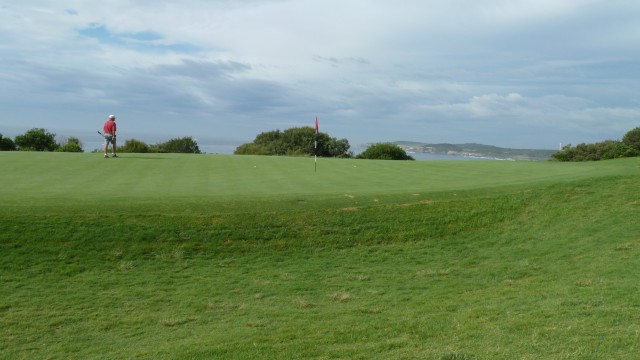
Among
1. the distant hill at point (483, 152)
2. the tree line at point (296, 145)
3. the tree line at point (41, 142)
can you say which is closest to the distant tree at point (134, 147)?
the tree line at point (41, 142)

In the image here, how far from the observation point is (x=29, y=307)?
9.05 metres

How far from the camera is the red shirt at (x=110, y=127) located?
85.9ft

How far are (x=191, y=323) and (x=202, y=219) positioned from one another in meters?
4.61

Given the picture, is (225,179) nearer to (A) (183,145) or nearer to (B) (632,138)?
(B) (632,138)

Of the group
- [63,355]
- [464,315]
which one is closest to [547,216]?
[464,315]

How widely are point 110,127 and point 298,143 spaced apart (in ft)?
208

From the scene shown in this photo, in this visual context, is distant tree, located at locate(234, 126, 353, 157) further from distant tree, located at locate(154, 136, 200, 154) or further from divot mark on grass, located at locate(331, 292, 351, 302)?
divot mark on grass, located at locate(331, 292, 351, 302)

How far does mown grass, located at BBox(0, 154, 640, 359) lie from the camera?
23.3 ft

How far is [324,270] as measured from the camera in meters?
11.4

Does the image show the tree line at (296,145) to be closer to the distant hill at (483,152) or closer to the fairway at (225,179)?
the distant hill at (483,152)

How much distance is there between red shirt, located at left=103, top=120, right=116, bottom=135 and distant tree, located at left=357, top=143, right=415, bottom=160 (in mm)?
30088

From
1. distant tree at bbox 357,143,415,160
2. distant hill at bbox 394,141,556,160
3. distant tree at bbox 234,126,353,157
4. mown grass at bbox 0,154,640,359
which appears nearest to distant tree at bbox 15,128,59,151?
distant tree at bbox 234,126,353,157

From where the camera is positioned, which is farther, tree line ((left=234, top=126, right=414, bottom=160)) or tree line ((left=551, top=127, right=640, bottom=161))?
tree line ((left=234, top=126, right=414, bottom=160))

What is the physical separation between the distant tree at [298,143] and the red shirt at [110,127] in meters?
45.4
